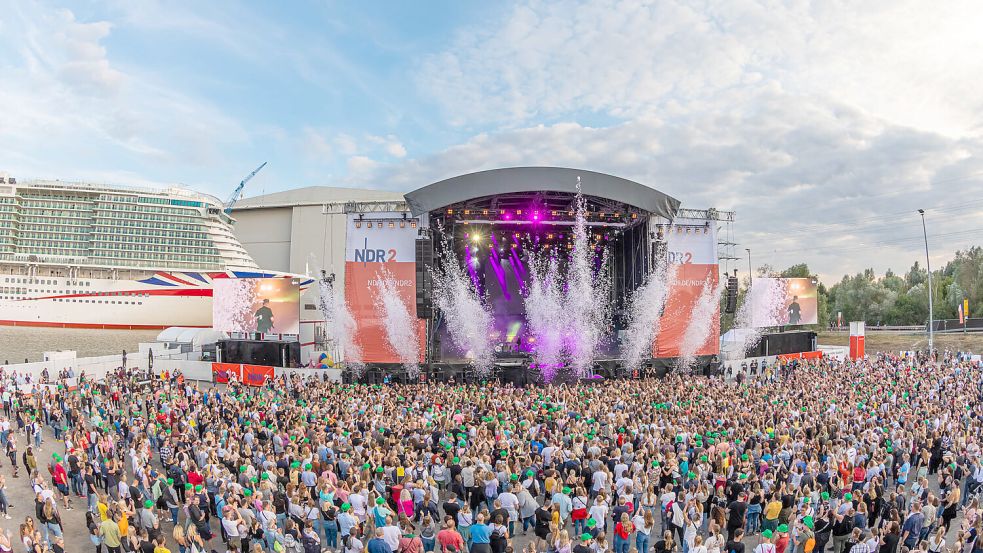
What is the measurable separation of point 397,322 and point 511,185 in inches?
274

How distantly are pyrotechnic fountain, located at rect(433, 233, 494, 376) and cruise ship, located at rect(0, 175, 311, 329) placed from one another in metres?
27.9

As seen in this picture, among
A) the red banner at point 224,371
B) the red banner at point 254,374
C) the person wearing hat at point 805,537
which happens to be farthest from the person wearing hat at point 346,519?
the red banner at point 224,371

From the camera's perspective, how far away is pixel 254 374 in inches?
1013

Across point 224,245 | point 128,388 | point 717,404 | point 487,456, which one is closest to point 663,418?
point 717,404

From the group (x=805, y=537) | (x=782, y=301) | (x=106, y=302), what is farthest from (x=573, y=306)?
(x=106, y=302)

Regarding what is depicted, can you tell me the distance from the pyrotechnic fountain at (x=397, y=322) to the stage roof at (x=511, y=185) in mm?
3166

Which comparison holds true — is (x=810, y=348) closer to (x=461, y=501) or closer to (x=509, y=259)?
(x=509, y=259)

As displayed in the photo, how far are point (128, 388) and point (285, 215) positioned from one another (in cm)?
5016

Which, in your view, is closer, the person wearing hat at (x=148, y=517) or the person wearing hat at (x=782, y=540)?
the person wearing hat at (x=782, y=540)

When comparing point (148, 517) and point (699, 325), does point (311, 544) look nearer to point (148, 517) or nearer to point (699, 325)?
point (148, 517)

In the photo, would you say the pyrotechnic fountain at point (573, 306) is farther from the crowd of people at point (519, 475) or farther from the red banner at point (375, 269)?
the crowd of people at point (519, 475)

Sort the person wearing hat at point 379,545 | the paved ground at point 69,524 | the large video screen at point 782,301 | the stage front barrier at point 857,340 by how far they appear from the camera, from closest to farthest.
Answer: the person wearing hat at point 379,545
the paved ground at point 69,524
the large video screen at point 782,301
the stage front barrier at point 857,340

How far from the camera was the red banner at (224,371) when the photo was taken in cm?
2591

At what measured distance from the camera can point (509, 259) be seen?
3130cm
